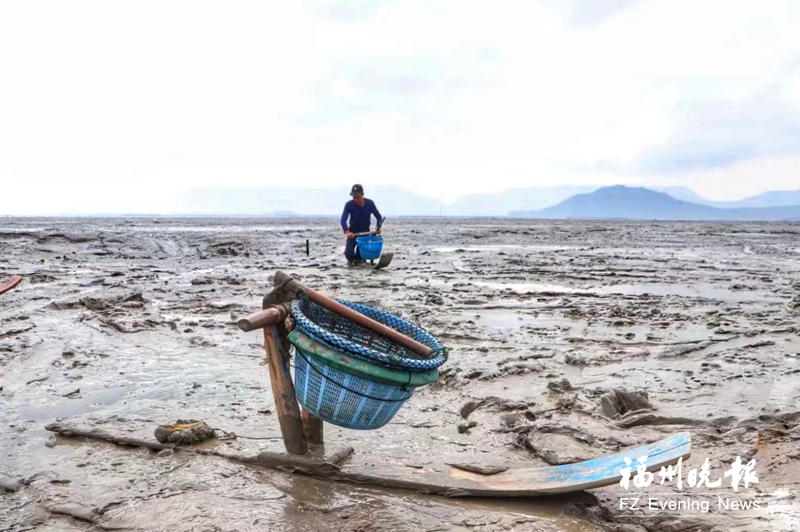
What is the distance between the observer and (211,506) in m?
2.99

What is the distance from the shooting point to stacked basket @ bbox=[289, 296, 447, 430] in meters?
2.75

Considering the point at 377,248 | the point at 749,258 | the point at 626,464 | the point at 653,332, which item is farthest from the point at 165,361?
the point at 749,258

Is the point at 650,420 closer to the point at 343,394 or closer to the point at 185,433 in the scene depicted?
the point at 343,394

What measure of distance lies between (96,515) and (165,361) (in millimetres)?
2928

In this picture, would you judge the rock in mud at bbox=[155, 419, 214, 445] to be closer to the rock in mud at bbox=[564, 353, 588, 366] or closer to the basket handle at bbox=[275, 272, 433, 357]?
the basket handle at bbox=[275, 272, 433, 357]

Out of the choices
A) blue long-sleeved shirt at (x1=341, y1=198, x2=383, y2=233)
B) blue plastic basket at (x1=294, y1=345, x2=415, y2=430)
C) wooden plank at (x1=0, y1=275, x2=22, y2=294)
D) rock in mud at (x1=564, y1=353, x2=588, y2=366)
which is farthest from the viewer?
blue long-sleeved shirt at (x1=341, y1=198, x2=383, y2=233)

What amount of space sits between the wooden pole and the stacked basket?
0.80 ft

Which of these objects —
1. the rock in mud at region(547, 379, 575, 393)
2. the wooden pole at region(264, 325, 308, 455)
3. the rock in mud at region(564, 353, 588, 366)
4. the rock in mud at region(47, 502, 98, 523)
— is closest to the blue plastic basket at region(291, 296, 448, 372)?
the wooden pole at region(264, 325, 308, 455)

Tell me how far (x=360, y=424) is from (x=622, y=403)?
7.77 feet

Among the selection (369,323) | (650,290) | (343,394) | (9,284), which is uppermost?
(369,323)

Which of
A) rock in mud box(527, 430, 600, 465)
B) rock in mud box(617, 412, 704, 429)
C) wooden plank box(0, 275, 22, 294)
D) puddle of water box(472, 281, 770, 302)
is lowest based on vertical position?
rock in mud box(527, 430, 600, 465)

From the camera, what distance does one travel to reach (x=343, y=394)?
2889 millimetres

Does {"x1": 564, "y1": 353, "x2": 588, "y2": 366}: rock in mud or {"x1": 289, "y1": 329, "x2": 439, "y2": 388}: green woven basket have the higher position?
{"x1": 289, "y1": 329, "x2": 439, "y2": 388}: green woven basket

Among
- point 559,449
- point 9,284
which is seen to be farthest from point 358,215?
point 559,449
